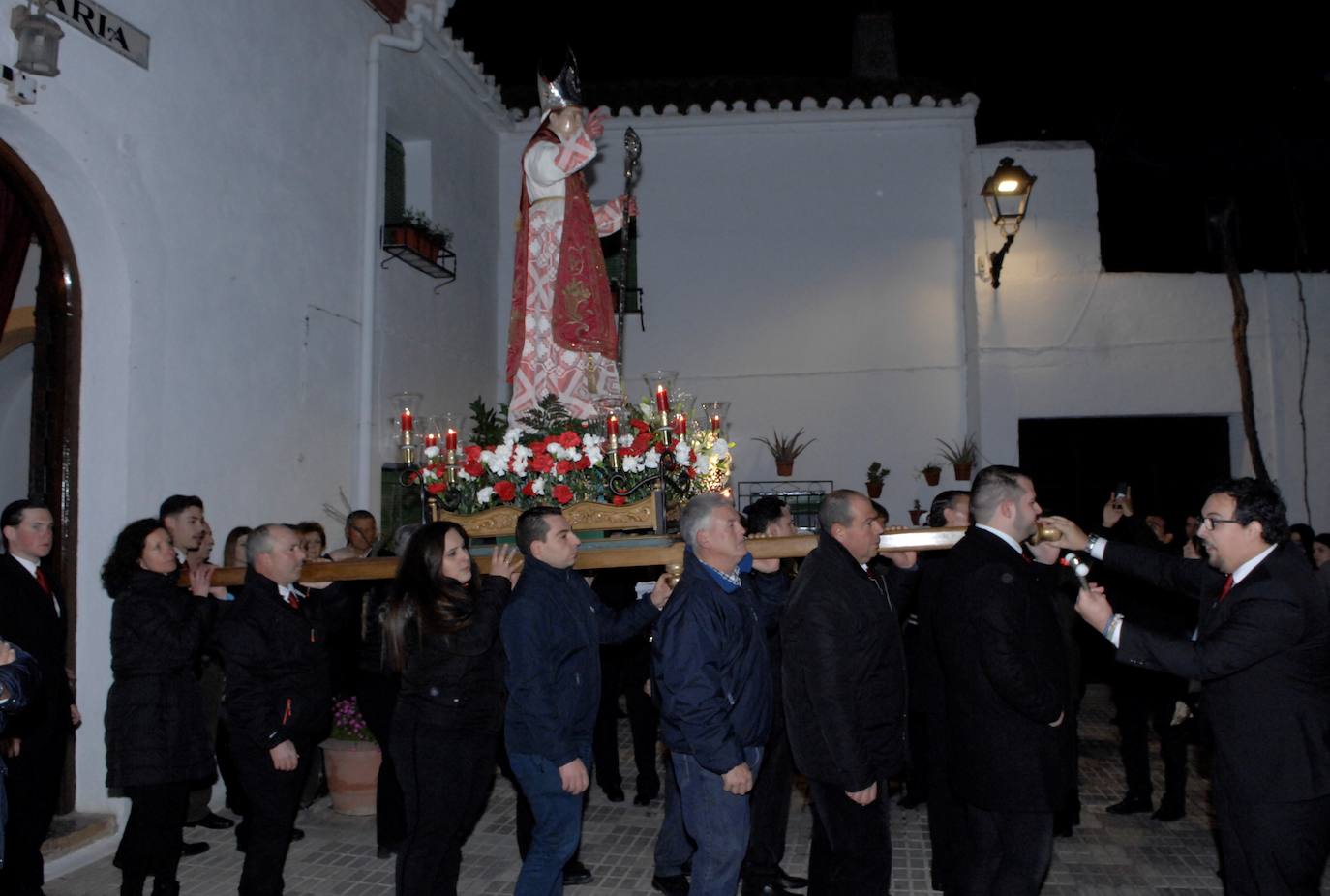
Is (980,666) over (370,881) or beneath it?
over

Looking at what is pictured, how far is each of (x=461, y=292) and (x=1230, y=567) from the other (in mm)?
9169

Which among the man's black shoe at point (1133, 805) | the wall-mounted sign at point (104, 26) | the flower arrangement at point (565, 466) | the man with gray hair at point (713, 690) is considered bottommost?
the man's black shoe at point (1133, 805)

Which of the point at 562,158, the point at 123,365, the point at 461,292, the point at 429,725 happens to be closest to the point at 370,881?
the point at 429,725

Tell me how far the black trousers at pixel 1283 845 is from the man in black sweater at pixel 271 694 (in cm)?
357

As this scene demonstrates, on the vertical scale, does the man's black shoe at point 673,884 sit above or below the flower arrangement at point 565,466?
below

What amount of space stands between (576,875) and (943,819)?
185cm

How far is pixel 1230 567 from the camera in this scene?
11.8 feet

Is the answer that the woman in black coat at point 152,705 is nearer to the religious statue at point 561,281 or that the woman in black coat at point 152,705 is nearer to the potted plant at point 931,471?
the religious statue at point 561,281

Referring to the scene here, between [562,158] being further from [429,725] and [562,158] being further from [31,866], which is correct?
[31,866]

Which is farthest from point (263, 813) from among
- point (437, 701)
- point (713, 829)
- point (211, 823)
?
point (211, 823)

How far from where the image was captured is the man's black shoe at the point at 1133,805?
6086mm

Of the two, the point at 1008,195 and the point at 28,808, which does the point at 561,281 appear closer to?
the point at 28,808

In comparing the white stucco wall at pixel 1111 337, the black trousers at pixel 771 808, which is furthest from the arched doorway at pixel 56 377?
the white stucco wall at pixel 1111 337

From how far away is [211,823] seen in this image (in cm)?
615
